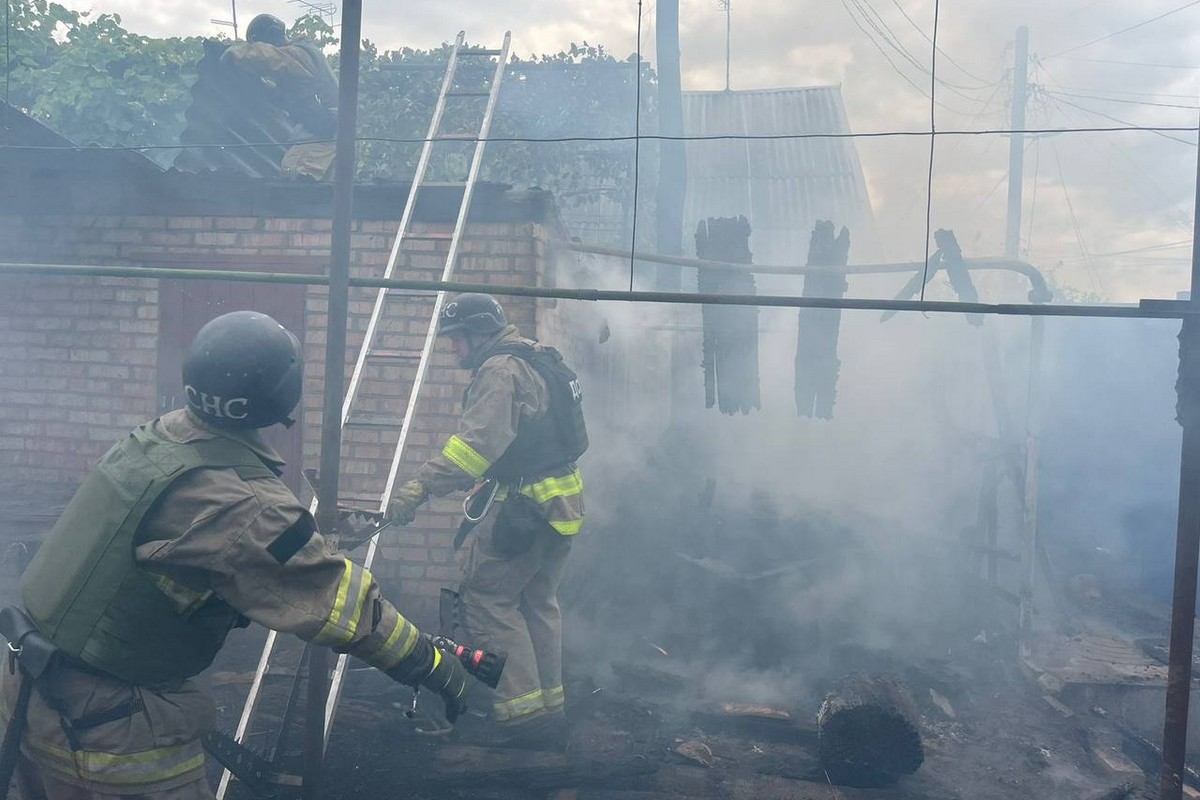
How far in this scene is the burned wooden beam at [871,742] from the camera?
14.1ft

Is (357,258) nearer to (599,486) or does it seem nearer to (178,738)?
(599,486)

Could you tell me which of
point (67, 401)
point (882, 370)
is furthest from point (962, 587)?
point (67, 401)

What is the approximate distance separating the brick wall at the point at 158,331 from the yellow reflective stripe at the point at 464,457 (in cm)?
172

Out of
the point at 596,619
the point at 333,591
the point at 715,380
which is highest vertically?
the point at 715,380

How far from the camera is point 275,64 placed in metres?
7.48

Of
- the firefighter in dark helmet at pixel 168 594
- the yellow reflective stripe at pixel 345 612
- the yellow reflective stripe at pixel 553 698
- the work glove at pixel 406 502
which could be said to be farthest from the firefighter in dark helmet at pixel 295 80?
the yellow reflective stripe at pixel 345 612

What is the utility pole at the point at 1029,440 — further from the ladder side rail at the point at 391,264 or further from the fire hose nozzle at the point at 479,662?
the fire hose nozzle at the point at 479,662

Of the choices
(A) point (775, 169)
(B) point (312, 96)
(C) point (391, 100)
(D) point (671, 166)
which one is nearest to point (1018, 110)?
(A) point (775, 169)

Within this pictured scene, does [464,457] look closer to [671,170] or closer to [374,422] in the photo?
[374,422]

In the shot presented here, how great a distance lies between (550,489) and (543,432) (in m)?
0.33

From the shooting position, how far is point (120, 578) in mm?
2221

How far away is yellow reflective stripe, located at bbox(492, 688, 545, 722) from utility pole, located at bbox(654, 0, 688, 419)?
4483 mm

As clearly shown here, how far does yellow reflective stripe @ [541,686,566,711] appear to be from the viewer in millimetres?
4727

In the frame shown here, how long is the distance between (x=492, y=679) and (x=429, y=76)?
989 centimetres
